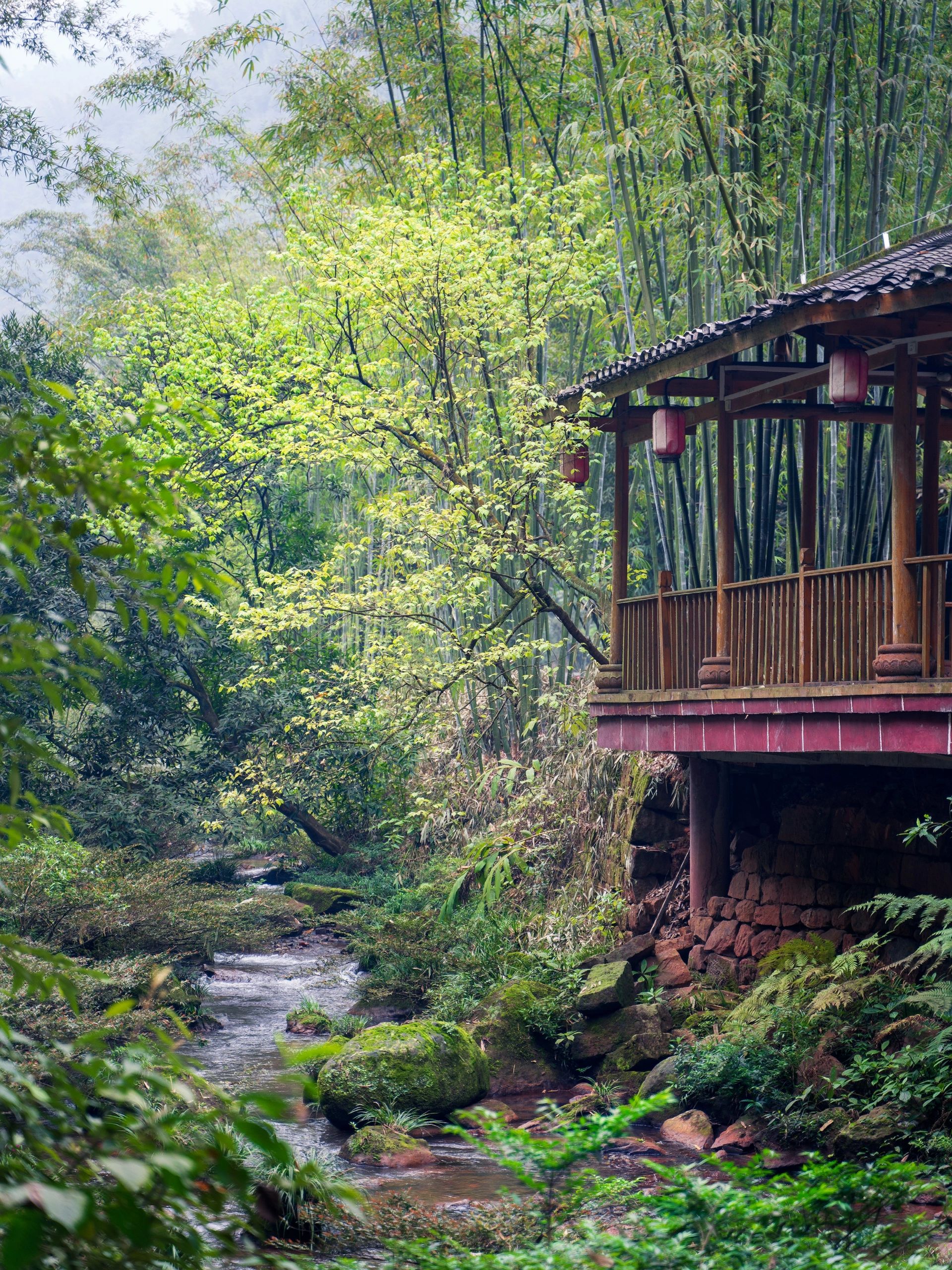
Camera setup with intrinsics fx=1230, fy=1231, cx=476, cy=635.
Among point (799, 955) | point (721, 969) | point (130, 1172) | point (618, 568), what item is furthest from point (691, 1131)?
point (130, 1172)

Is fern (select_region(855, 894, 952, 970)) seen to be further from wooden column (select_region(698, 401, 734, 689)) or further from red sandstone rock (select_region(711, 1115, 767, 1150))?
wooden column (select_region(698, 401, 734, 689))

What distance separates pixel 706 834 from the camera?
9828mm

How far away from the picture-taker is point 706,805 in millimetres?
9797

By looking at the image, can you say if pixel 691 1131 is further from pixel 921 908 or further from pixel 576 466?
pixel 576 466

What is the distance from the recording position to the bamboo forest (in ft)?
11.1

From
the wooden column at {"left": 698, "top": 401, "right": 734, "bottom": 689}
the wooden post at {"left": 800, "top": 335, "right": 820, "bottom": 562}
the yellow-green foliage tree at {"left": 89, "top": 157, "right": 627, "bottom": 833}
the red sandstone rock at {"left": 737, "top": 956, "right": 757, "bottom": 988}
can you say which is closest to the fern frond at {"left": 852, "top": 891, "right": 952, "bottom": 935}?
the red sandstone rock at {"left": 737, "top": 956, "right": 757, "bottom": 988}

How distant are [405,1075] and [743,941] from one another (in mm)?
2731

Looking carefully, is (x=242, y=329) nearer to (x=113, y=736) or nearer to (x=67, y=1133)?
(x=113, y=736)

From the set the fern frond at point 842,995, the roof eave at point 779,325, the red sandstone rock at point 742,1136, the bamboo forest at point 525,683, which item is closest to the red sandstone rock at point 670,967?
the bamboo forest at point 525,683

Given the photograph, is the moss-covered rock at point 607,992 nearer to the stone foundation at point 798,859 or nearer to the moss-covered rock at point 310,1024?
the stone foundation at point 798,859

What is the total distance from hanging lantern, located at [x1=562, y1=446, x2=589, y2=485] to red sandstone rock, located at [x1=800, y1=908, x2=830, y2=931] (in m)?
3.93


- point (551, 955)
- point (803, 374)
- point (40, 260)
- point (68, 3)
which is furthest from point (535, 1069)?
point (40, 260)

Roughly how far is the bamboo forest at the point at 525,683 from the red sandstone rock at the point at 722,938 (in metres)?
0.11

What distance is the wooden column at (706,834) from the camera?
980 centimetres
